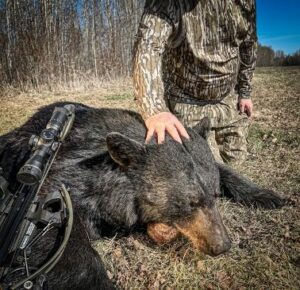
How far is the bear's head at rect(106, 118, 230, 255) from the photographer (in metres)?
2.25

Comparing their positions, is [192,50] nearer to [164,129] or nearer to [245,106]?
[245,106]

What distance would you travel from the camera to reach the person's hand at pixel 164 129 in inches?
95.0

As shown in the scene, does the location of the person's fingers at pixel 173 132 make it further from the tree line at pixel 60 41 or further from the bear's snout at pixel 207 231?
the tree line at pixel 60 41

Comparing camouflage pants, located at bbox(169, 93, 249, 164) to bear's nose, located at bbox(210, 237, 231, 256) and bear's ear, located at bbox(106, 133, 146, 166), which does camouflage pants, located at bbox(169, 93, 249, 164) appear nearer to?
bear's ear, located at bbox(106, 133, 146, 166)

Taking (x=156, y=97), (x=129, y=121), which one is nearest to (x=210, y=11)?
(x=156, y=97)

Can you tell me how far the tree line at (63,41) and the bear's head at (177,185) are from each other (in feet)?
37.0

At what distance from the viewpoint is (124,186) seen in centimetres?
242

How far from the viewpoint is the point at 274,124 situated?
636 cm

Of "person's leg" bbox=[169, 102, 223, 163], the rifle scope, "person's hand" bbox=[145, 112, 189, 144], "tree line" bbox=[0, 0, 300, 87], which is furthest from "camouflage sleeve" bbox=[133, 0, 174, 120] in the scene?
"tree line" bbox=[0, 0, 300, 87]

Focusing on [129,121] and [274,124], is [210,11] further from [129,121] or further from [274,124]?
[274,124]

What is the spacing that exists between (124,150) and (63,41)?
1263 cm

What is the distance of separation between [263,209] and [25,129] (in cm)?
205

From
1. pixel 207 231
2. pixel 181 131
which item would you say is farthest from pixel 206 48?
pixel 207 231

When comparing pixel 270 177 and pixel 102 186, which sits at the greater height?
pixel 102 186
